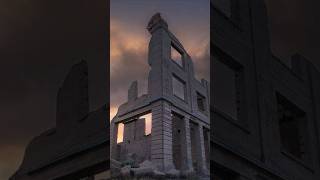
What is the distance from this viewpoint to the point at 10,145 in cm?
260

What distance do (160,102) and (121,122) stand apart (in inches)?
5.2

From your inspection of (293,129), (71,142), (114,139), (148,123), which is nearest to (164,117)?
(148,123)

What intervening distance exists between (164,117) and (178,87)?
110mm

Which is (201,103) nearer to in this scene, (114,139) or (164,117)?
(164,117)

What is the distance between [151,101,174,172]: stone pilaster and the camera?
5.53 ft

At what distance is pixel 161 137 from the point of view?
1689 mm

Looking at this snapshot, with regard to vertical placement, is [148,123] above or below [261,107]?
below

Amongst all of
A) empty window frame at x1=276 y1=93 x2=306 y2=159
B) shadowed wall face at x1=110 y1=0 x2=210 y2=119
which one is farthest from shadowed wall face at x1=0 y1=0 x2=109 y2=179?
empty window frame at x1=276 y1=93 x2=306 y2=159

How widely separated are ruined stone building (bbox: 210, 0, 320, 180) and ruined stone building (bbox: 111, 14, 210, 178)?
1745mm

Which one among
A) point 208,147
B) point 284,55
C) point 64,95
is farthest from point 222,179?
point 208,147

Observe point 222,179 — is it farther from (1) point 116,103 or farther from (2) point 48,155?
(1) point 116,103

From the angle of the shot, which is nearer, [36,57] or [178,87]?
[178,87]

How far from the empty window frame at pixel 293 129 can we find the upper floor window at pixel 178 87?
15.5 feet

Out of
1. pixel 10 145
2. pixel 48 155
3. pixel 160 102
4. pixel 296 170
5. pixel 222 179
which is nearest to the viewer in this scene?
pixel 160 102
